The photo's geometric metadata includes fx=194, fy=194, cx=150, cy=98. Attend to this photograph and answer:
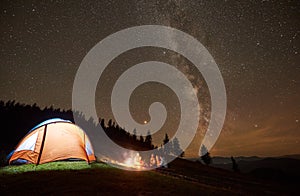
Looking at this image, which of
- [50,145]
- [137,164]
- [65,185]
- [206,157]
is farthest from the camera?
[206,157]

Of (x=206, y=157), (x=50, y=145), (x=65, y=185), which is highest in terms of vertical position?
(x=50, y=145)

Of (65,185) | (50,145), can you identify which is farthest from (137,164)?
(65,185)

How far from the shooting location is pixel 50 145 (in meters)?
11.8

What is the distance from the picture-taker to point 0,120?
39.4 m

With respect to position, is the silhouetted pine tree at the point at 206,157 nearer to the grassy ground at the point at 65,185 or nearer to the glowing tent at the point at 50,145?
the glowing tent at the point at 50,145

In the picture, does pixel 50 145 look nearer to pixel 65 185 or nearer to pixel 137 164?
pixel 65 185

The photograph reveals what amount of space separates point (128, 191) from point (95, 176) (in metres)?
2.84

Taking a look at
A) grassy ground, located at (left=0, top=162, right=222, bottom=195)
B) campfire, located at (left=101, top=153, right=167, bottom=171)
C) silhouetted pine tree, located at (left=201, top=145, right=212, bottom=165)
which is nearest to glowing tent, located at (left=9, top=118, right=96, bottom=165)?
grassy ground, located at (left=0, top=162, right=222, bottom=195)

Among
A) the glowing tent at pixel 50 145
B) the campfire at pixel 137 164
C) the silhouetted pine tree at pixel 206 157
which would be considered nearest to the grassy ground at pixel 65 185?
the glowing tent at pixel 50 145

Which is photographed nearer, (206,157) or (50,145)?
(50,145)

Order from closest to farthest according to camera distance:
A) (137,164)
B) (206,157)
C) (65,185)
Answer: (65,185), (137,164), (206,157)

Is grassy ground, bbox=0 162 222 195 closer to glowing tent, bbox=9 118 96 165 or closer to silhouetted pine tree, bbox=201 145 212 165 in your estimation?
glowing tent, bbox=9 118 96 165

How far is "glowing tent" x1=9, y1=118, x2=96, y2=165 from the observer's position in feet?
38.2

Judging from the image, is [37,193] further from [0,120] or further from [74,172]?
[0,120]
